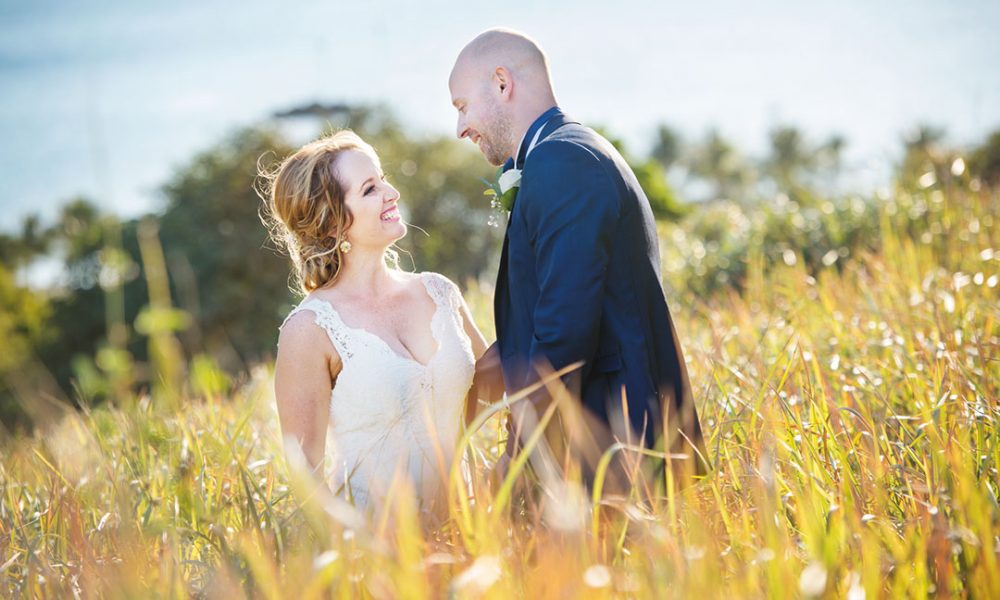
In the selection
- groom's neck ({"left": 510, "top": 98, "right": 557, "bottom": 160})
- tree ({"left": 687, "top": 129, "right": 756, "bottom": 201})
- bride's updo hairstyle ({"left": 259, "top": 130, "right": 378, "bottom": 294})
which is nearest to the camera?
groom's neck ({"left": 510, "top": 98, "right": 557, "bottom": 160})

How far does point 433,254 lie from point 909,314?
2588cm

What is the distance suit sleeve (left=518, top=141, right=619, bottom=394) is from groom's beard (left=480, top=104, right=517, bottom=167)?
21.0 inches

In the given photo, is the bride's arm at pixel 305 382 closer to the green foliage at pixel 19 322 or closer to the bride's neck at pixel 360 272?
the bride's neck at pixel 360 272

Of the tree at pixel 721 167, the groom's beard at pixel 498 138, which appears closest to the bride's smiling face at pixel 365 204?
the groom's beard at pixel 498 138

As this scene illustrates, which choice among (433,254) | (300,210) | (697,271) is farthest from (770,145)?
(300,210)

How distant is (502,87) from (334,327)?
1218 millimetres

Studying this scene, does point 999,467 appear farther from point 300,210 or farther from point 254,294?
point 254,294

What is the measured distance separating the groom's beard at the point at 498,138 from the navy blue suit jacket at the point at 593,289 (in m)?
0.34

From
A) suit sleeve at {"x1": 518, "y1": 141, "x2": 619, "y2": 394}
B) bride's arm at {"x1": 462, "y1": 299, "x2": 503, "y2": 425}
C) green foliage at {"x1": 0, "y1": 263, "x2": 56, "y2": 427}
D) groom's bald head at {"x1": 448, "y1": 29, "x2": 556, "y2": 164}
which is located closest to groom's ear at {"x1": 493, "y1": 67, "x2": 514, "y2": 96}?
groom's bald head at {"x1": 448, "y1": 29, "x2": 556, "y2": 164}

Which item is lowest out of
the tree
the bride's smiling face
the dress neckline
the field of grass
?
the tree

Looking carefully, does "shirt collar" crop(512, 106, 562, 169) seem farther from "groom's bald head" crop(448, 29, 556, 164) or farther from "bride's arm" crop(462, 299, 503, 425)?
"bride's arm" crop(462, 299, 503, 425)

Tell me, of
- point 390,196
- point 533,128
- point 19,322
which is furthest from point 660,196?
point 19,322

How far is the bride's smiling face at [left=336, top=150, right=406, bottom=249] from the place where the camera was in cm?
364

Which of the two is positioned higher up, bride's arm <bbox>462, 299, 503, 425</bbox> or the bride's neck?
the bride's neck
